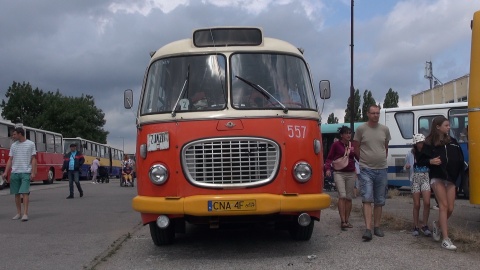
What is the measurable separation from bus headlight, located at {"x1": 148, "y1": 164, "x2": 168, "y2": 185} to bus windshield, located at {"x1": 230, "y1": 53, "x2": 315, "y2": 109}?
1.23 m

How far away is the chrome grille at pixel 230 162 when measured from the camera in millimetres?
7039

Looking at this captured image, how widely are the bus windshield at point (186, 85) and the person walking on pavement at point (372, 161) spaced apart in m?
2.49

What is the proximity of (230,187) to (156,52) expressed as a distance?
8.08 ft

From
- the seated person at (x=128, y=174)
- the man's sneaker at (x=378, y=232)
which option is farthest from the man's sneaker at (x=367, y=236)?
the seated person at (x=128, y=174)

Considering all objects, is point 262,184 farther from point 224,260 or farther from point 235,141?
point 224,260

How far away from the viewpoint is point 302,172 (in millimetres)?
7180

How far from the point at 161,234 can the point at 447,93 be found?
122 ft

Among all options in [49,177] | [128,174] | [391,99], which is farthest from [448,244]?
[391,99]

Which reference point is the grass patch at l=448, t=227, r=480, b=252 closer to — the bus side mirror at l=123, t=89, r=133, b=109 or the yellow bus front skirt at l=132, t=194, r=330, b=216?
the yellow bus front skirt at l=132, t=194, r=330, b=216

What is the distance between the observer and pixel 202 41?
794 centimetres

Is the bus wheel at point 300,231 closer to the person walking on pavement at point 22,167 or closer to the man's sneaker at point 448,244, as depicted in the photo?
the man's sneaker at point 448,244

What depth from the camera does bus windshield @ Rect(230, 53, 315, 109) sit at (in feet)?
24.7

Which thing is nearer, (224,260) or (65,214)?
(224,260)

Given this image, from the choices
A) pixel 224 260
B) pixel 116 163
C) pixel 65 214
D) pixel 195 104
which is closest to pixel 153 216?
pixel 224 260
